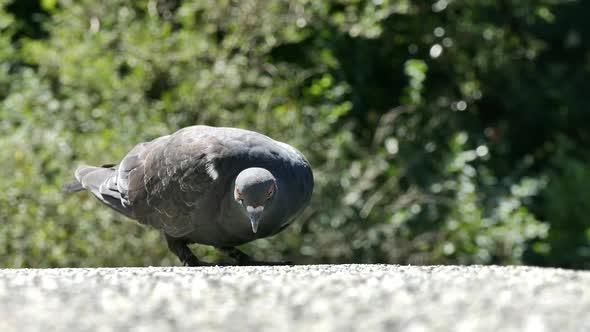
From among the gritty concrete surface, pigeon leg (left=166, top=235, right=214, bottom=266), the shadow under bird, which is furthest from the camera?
pigeon leg (left=166, top=235, right=214, bottom=266)

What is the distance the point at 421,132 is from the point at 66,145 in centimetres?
268

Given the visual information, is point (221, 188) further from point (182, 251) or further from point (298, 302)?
point (298, 302)

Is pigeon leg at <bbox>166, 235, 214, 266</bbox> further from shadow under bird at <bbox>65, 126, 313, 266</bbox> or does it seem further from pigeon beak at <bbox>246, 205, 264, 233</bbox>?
pigeon beak at <bbox>246, 205, 264, 233</bbox>

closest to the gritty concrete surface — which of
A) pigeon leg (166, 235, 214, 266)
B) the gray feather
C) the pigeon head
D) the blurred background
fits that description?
the pigeon head

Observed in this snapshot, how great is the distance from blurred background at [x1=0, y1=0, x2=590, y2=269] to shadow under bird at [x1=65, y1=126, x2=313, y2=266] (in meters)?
1.36

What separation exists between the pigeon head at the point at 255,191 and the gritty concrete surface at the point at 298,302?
829 mm

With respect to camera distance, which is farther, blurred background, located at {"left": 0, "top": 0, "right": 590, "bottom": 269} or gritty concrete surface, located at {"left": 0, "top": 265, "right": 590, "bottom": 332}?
blurred background, located at {"left": 0, "top": 0, "right": 590, "bottom": 269}

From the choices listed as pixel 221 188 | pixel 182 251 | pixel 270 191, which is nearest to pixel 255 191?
pixel 270 191

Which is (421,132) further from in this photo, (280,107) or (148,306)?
(148,306)

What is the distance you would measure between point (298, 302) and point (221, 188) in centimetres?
185

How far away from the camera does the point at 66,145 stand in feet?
20.7

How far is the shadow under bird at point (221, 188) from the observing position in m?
4.24

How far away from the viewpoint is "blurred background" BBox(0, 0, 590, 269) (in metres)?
6.21

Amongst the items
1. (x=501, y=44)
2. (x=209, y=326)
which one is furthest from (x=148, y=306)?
(x=501, y=44)
